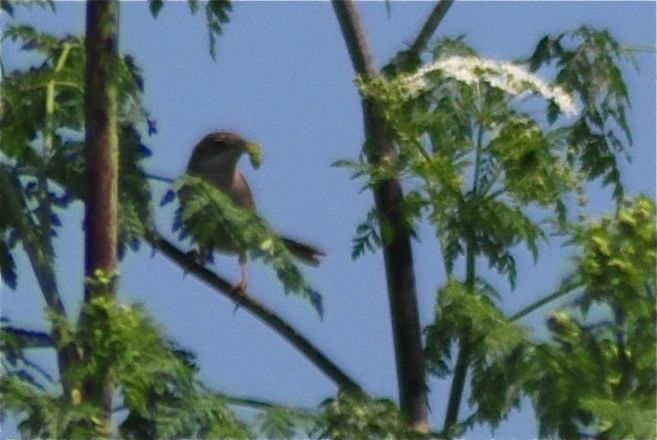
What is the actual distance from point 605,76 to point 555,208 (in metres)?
0.43

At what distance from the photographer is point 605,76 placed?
527 centimetres

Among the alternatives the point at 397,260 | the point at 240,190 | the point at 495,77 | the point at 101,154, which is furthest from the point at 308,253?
the point at 101,154

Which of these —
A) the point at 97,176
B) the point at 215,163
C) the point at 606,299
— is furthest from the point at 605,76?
the point at 215,163

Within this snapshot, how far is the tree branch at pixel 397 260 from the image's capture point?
17.4 ft

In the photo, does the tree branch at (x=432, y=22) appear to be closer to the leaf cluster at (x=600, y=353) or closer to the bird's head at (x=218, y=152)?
the leaf cluster at (x=600, y=353)

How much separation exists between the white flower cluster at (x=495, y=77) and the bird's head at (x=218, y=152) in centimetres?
290

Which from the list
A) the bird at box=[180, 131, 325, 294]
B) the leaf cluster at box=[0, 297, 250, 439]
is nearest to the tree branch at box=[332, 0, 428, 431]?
the leaf cluster at box=[0, 297, 250, 439]

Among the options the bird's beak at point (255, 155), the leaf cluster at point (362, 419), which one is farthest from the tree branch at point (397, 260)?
the bird's beak at point (255, 155)

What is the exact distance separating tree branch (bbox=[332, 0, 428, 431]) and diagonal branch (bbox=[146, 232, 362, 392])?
0.20 m

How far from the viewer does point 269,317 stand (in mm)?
5156

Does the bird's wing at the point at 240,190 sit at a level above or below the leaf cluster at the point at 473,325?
above

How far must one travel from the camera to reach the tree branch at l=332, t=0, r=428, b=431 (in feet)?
17.4

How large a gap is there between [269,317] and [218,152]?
3.05 metres

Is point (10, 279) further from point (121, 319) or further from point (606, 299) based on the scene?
point (606, 299)
